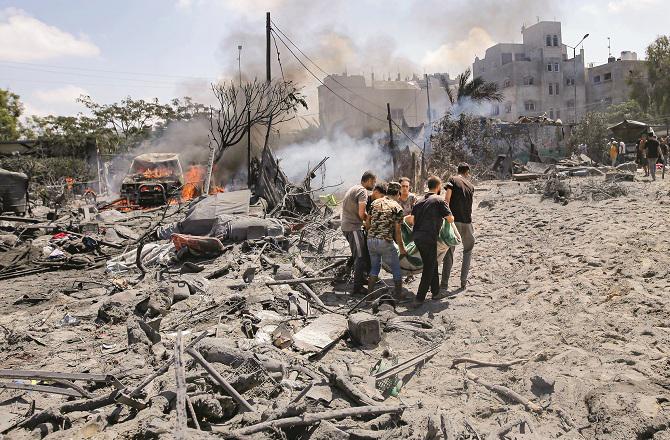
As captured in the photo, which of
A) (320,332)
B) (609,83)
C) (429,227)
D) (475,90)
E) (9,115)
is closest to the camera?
(320,332)

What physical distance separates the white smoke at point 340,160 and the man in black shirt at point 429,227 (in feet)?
46.1

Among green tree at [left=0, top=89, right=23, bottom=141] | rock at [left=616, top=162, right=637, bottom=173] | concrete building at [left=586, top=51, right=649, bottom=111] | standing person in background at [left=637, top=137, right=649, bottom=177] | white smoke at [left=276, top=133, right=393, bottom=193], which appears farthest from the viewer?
concrete building at [left=586, top=51, right=649, bottom=111]

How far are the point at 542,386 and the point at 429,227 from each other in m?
2.71

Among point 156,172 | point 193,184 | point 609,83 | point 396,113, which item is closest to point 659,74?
point 609,83

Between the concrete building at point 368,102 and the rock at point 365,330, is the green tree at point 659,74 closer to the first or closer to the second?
the concrete building at point 368,102

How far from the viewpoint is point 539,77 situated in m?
53.8

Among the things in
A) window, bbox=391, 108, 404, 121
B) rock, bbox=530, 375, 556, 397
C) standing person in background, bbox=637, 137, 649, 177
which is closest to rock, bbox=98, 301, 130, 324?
rock, bbox=530, 375, 556, 397

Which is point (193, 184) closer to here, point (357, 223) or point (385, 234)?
point (357, 223)

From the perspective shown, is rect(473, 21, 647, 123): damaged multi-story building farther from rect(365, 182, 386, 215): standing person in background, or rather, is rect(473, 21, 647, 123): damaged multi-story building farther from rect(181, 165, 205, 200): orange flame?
rect(365, 182, 386, 215): standing person in background

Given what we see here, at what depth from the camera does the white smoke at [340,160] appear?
21922mm

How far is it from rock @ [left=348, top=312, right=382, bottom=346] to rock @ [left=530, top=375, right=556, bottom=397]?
171 cm

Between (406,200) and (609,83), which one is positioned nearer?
(406,200)

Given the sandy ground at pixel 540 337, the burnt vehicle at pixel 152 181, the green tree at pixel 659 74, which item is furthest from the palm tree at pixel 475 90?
the sandy ground at pixel 540 337

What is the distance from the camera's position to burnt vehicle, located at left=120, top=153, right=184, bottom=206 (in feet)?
59.1
